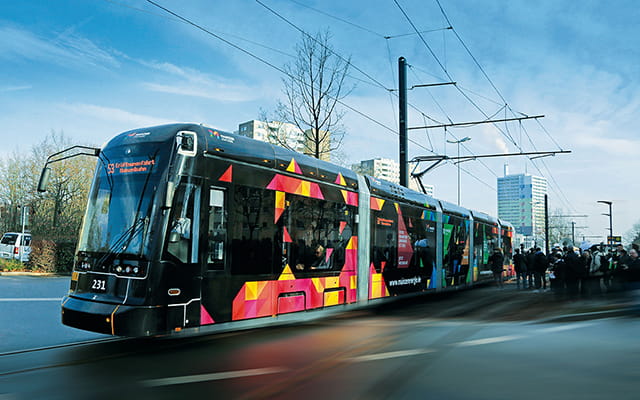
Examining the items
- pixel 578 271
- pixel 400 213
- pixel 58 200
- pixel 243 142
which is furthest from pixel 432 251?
pixel 58 200

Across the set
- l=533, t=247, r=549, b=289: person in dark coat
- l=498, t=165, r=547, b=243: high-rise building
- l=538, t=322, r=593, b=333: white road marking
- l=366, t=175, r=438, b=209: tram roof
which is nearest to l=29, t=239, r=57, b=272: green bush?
l=366, t=175, r=438, b=209: tram roof

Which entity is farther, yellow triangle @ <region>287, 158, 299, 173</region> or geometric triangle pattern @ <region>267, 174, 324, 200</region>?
yellow triangle @ <region>287, 158, 299, 173</region>

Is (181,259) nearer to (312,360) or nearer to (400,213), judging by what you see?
(312,360)

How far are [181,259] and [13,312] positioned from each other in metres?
6.80

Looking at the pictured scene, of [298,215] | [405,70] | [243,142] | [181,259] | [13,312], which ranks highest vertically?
[405,70]

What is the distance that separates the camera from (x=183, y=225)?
23.4 ft

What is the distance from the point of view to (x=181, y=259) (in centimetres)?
708

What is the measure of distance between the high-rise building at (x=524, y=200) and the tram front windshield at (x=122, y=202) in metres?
82.4

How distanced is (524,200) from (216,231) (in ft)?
365

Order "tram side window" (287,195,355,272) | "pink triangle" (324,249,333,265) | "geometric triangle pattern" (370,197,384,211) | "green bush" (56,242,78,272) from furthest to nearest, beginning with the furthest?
"green bush" (56,242,78,272)
"geometric triangle pattern" (370,197,384,211)
"pink triangle" (324,249,333,265)
"tram side window" (287,195,355,272)

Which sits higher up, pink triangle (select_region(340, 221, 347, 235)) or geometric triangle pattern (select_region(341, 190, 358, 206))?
geometric triangle pattern (select_region(341, 190, 358, 206))

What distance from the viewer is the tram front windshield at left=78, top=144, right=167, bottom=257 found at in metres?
6.99

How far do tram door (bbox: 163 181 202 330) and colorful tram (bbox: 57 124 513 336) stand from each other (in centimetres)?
1

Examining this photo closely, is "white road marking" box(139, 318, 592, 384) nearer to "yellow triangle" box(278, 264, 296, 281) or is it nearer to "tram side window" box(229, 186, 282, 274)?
"tram side window" box(229, 186, 282, 274)
